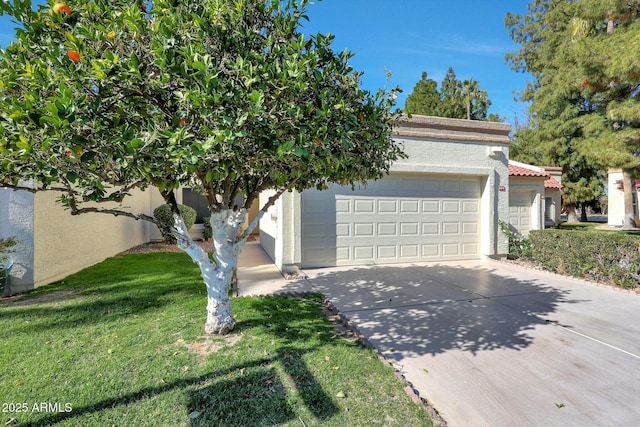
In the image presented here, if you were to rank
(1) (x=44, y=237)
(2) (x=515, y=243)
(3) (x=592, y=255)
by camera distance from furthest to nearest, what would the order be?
(2) (x=515, y=243) < (3) (x=592, y=255) < (1) (x=44, y=237)

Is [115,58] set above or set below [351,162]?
above

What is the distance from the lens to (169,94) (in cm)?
302

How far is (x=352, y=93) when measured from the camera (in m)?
3.42

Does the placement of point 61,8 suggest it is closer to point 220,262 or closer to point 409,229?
point 220,262

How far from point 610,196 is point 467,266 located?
2576 centimetres

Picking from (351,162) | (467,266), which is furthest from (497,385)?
(467,266)

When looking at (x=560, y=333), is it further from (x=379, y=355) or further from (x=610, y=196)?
(x=610, y=196)

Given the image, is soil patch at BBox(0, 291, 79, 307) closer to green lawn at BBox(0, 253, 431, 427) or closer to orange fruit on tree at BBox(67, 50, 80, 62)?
green lawn at BBox(0, 253, 431, 427)

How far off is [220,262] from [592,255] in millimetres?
7967

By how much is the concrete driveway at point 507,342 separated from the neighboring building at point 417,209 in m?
1.53

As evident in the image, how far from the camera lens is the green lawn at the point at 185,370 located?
9.06 feet

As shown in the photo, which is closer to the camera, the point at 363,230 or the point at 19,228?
the point at 19,228

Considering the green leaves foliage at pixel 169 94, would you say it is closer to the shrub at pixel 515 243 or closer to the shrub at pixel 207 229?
the shrub at pixel 515 243

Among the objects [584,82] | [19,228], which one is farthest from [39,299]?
[584,82]
